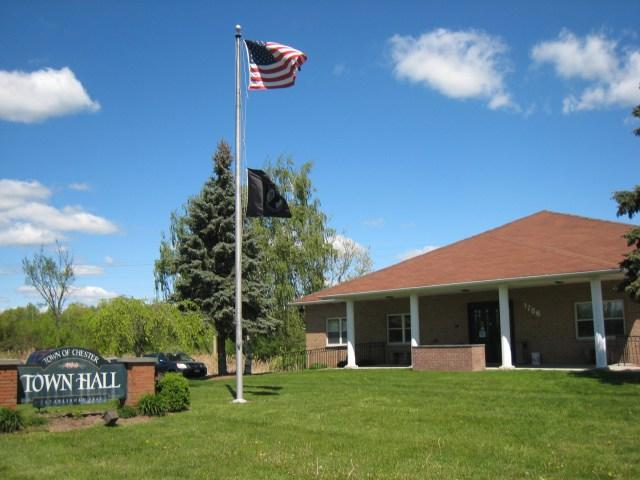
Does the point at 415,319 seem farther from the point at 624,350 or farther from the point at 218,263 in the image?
the point at 218,263

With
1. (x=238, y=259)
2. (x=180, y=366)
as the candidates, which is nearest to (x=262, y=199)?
(x=238, y=259)

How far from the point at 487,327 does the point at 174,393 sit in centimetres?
1441

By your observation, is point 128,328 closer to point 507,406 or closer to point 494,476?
point 507,406

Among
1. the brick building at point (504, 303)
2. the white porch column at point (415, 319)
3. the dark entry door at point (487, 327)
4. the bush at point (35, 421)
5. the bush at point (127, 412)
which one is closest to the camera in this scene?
the bush at point (35, 421)

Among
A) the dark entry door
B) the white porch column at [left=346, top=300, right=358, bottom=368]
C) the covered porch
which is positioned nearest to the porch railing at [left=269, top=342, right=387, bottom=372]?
the covered porch

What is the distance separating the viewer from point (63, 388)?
42.9ft

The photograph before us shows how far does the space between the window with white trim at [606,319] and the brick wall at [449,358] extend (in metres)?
3.61

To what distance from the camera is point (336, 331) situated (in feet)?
99.8

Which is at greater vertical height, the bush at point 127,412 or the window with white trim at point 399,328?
the window with white trim at point 399,328

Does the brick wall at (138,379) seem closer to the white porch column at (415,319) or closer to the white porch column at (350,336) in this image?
the white porch column at (415,319)

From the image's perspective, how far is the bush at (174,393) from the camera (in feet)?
44.9

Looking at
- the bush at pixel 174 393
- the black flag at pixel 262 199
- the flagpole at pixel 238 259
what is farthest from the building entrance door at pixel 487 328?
the bush at pixel 174 393

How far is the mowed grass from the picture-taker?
815cm

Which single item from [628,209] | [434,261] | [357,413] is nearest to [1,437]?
[357,413]
